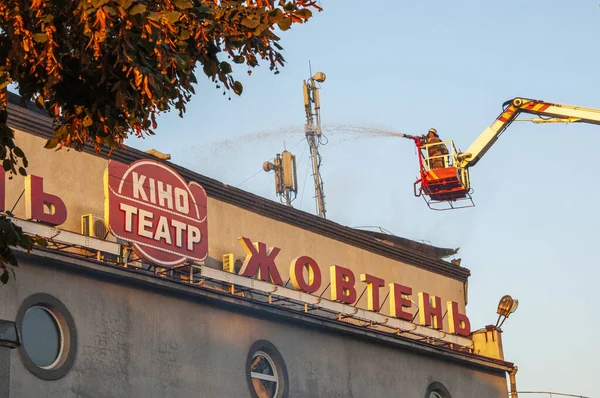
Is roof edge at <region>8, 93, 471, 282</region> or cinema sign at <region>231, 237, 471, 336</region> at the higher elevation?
roof edge at <region>8, 93, 471, 282</region>

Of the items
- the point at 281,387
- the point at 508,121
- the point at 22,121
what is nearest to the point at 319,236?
the point at 281,387

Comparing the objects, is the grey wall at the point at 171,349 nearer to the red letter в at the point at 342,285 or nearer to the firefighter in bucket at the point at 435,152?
the red letter в at the point at 342,285

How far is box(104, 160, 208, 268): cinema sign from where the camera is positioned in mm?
27469

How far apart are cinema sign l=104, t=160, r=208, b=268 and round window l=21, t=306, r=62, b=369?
282 centimetres

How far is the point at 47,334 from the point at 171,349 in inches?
145

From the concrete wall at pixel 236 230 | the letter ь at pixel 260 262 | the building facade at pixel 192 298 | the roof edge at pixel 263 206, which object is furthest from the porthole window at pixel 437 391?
the letter ь at pixel 260 262

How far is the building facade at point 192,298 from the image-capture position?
83.1ft

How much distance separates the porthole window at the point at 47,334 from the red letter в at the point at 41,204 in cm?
195

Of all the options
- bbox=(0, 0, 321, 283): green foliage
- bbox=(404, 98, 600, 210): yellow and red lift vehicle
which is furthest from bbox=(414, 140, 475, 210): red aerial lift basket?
bbox=(0, 0, 321, 283): green foliage

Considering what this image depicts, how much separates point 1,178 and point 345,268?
45.2ft

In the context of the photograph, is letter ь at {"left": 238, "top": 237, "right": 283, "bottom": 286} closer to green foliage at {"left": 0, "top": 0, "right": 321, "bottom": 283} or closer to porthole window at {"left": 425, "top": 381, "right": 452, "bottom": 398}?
porthole window at {"left": 425, "top": 381, "right": 452, "bottom": 398}

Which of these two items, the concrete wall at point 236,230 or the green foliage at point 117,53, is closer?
the green foliage at point 117,53

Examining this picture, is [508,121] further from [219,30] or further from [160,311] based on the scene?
[219,30]

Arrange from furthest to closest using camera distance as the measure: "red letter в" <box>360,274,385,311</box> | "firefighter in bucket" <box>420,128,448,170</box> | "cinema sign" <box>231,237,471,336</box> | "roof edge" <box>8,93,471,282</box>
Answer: "firefighter in bucket" <box>420,128,448,170</box>, "red letter в" <box>360,274,385,311</box>, "cinema sign" <box>231,237,471,336</box>, "roof edge" <box>8,93,471,282</box>
